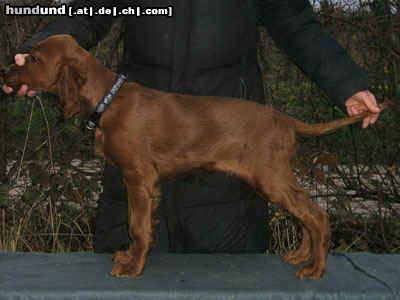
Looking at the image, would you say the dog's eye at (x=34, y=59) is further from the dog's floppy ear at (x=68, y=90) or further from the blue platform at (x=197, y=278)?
the blue platform at (x=197, y=278)

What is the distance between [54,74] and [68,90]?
7 cm

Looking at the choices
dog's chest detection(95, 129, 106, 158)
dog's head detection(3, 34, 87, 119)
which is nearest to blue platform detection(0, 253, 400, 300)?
dog's chest detection(95, 129, 106, 158)

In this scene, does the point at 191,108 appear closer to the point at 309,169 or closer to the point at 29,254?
the point at 29,254

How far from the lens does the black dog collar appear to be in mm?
2465

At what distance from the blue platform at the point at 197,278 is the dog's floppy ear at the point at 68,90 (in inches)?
22.8

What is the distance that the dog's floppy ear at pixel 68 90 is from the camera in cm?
244

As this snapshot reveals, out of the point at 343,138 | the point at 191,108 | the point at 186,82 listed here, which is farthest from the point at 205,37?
the point at 343,138

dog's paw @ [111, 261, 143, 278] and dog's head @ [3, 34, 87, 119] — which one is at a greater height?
dog's head @ [3, 34, 87, 119]

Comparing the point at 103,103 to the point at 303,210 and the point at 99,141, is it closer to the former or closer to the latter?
the point at 99,141

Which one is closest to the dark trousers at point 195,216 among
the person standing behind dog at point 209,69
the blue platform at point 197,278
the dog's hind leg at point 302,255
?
the person standing behind dog at point 209,69

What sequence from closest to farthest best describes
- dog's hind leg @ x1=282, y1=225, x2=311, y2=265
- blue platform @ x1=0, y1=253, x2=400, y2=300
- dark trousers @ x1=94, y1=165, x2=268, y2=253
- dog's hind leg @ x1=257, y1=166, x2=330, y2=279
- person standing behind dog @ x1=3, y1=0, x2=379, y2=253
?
blue platform @ x1=0, y1=253, x2=400, y2=300, dog's hind leg @ x1=257, y1=166, x2=330, y2=279, dog's hind leg @ x1=282, y1=225, x2=311, y2=265, person standing behind dog @ x1=3, y1=0, x2=379, y2=253, dark trousers @ x1=94, y1=165, x2=268, y2=253

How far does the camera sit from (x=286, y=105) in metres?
4.78

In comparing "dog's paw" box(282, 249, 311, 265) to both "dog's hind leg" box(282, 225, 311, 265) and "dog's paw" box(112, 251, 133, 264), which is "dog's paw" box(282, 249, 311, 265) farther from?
"dog's paw" box(112, 251, 133, 264)

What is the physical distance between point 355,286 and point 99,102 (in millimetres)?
1081
